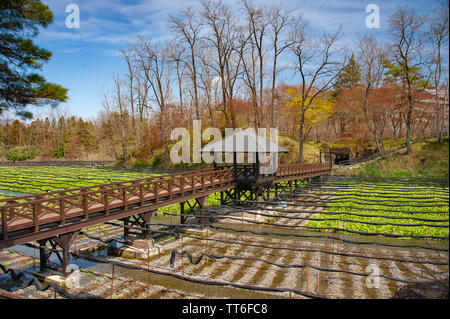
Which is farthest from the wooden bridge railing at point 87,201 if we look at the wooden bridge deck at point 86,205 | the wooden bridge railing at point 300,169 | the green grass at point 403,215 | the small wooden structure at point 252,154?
the green grass at point 403,215

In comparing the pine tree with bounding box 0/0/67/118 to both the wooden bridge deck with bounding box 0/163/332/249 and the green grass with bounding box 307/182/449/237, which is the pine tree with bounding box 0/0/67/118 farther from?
the green grass with bounding box 307/182/449/237

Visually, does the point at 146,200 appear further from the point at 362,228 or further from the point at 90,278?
the point at 362,228

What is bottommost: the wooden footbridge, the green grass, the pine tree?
the green grass

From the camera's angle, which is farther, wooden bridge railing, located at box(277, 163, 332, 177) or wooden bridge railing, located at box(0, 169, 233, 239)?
wooden bridge railing, located at box(277, 163, 332, 177)

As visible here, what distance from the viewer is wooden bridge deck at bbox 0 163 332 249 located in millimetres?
7945

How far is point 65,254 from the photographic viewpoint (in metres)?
8.75

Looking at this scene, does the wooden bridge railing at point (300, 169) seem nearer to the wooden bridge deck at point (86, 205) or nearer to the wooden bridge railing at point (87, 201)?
the wooden bridge deck at point (86, 205)

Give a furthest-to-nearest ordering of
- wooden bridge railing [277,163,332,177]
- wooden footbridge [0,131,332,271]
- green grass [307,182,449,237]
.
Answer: wooden bridge railing [277,163,332,177]
green grass [307,182,449,237]
wooden footbridge [0,131,332,271]

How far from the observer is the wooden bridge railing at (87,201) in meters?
8.04

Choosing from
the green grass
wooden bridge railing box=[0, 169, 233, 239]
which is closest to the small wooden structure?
wooden bridge railing box=[0, 169, 233, 239]

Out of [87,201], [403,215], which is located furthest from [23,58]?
[403,215]

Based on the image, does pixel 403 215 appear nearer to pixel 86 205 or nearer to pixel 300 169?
pixel 300 169

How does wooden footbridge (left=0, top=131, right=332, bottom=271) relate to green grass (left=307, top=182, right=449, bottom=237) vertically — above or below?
above

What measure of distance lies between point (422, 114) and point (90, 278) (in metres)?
35.5
